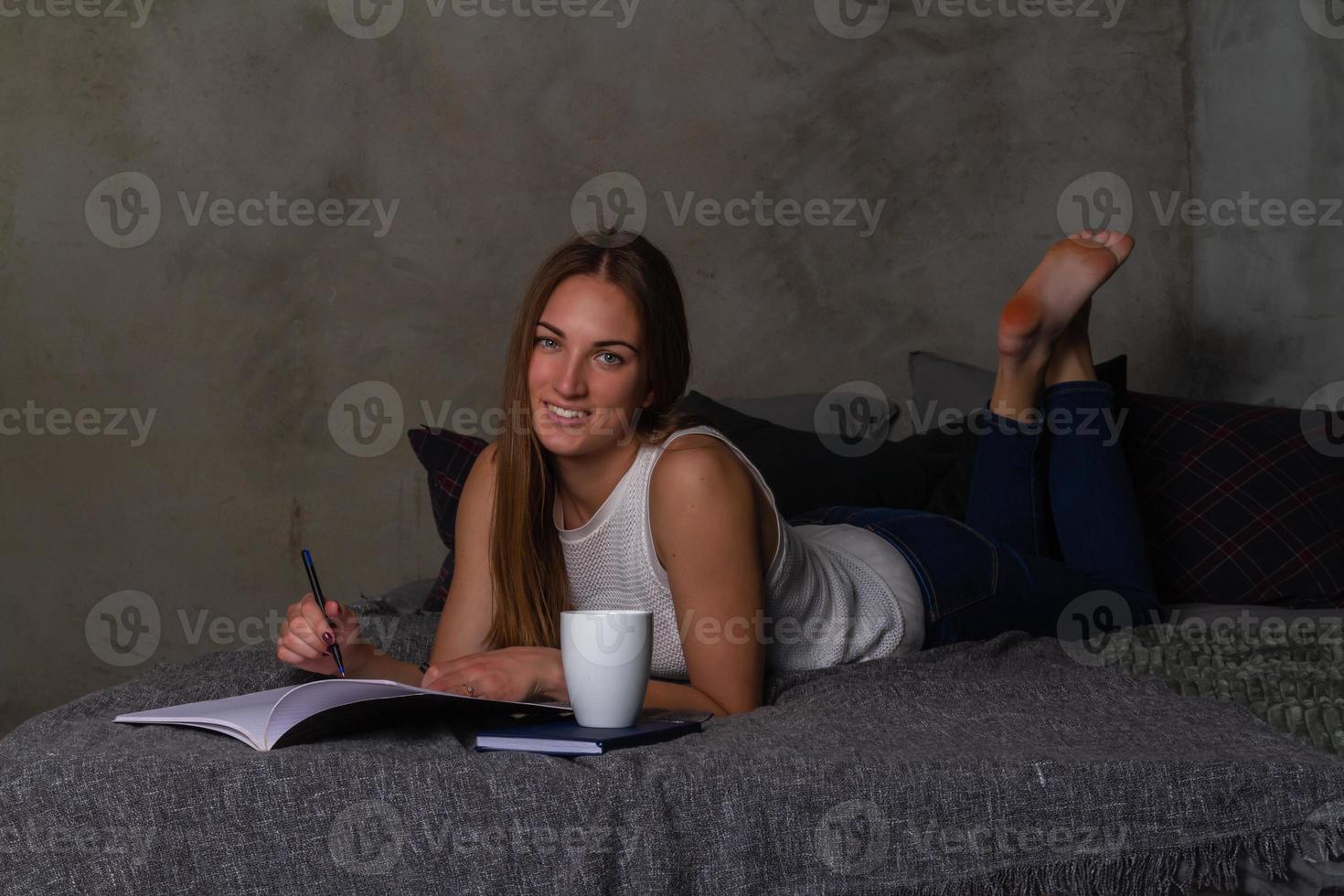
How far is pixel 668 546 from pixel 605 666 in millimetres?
300

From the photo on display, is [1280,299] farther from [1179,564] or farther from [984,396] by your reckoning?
[1179,564]

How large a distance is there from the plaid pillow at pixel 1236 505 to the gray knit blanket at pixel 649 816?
43.7 inches

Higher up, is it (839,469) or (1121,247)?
(1121,247)

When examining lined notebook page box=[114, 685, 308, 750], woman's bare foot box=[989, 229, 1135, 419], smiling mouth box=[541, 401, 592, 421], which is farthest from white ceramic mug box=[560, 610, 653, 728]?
woman's bare foot box=[989, 229, 1135, 419]

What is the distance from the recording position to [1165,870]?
0.98 meters

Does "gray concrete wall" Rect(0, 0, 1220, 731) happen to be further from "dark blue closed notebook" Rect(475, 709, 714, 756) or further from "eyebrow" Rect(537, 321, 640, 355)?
"dark blue closed notebook" Rect(475, 709, 714, 756)

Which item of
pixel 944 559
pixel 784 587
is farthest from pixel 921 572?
pixel 784 587

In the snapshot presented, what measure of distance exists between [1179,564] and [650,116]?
1656mm

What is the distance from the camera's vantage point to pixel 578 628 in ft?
3.74

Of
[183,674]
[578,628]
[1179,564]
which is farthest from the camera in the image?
[1179,564]

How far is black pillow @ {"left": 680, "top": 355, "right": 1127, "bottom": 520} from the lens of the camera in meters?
2.27

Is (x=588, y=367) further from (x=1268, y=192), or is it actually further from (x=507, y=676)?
(x=1268, y=192)

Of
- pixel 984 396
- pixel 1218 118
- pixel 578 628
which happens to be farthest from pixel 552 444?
pixel 1218 118

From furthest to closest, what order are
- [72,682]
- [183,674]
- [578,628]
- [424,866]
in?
[72,682] < [183,674] < [578,628] < [424,866]
